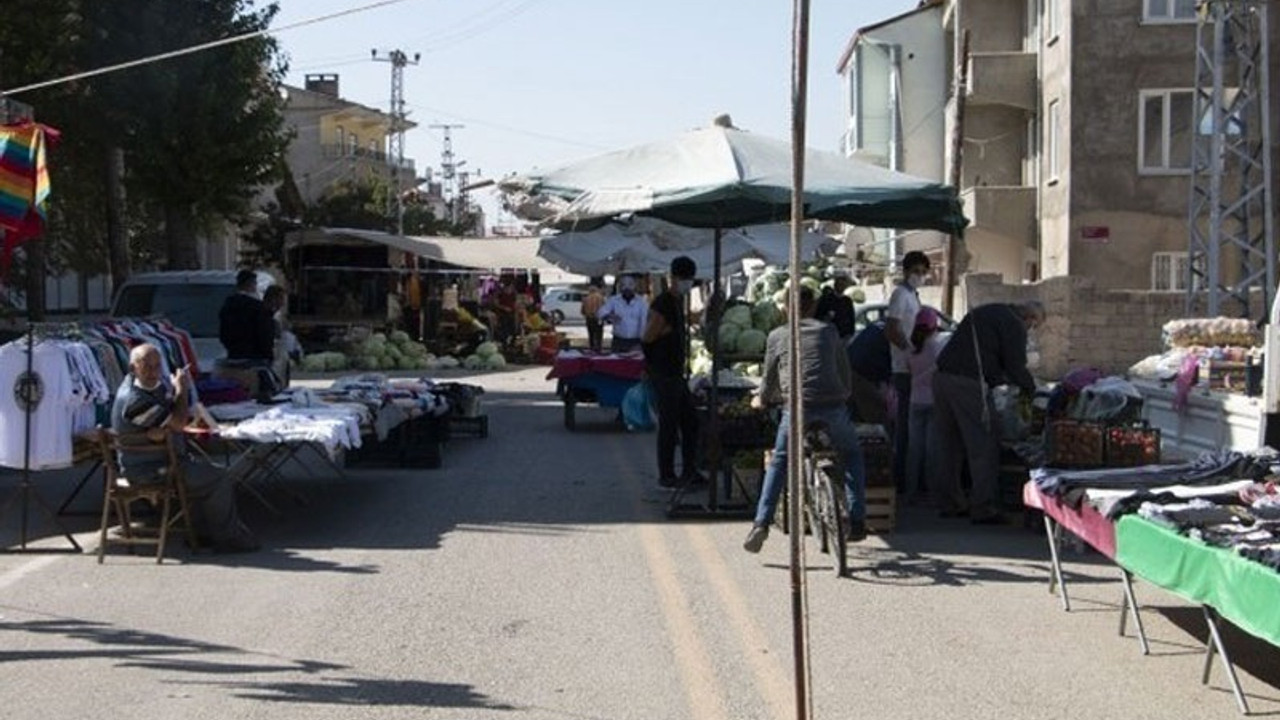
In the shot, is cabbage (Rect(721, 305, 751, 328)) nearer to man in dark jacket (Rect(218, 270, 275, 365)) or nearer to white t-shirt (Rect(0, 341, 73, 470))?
man in dark jacket (Rect(218, 270, 275, 365))

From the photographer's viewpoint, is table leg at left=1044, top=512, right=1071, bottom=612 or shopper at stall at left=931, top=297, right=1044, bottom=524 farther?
shopper at stall at left=931, top=297, right=1044, bottom=524

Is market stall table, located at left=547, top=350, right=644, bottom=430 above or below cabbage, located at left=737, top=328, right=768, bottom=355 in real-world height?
below

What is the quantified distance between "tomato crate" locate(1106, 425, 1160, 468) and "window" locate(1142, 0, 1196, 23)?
2477cm

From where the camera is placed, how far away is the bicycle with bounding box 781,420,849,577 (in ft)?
35.8

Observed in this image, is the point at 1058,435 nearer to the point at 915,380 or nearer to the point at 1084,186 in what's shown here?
the point at 915,380

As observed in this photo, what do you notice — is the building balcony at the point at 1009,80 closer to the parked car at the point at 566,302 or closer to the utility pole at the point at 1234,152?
the utility pole at the point at 1234,152

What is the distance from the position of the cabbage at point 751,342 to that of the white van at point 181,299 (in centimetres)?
575

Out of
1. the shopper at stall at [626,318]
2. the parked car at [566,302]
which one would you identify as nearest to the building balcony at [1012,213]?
the shopper at stall at [626,318]

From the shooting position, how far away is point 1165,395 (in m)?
13.7

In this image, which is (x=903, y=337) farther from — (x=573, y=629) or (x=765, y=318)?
(x=765, y=318)

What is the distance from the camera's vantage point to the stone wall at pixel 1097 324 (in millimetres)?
29891

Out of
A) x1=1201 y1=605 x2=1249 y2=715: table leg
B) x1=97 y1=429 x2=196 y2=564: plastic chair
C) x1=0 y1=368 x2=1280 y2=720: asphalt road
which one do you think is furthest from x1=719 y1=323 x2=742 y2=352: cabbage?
x1=1201 y1=605 x2=1249 y2=715: table leg

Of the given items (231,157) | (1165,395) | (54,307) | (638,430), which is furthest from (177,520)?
(54,307)

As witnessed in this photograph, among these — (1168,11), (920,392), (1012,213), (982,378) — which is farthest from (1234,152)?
(982,378)
